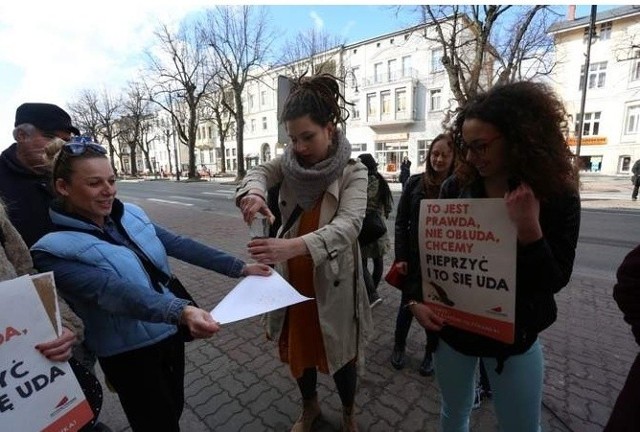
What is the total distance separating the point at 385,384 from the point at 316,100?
2.33 metres

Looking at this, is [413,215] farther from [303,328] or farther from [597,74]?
[597,74]

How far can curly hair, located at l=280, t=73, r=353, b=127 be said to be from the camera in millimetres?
1758

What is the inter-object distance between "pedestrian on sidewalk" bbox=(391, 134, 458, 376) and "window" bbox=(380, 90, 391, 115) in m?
32.2

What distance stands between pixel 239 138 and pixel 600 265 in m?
27.3

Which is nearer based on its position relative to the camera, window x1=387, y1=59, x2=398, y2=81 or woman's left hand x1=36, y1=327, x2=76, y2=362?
woman's left hand x1=36, y1=327, x2=76, y2=362

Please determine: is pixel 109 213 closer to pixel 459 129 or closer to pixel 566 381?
pixel 459 129

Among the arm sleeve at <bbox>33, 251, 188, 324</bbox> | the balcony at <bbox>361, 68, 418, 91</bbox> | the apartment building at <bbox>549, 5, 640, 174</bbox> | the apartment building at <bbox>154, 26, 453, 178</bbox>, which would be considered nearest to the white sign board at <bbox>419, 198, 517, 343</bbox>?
the arm sleeve at <bbox>33, 251, 188, 324</bbox>

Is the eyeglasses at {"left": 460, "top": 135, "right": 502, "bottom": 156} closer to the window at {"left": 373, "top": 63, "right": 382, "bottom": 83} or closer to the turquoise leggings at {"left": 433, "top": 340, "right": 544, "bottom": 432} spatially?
the turquoise leggings at {"left": 433, "top": 340, "right": 544, "bottom": 432}

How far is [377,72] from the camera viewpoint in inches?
1357

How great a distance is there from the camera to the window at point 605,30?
87.0 feet

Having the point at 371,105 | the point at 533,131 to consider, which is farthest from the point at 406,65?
the point at 533,131

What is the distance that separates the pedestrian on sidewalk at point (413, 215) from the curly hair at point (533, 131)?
0.71 meters

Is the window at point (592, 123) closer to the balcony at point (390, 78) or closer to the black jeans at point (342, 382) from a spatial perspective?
the balcony at point (390, 78)

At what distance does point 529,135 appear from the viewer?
4.50ft
